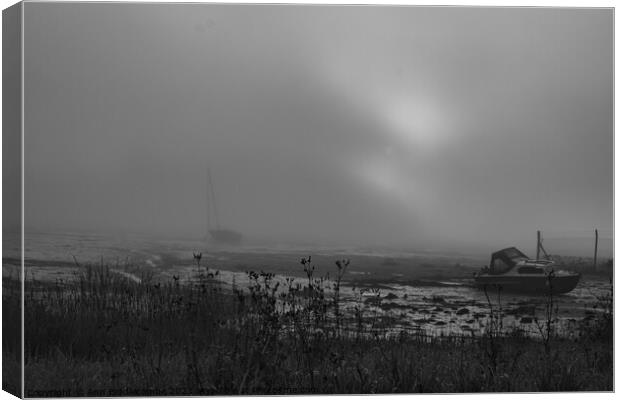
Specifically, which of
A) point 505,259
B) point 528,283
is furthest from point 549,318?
point 505,259

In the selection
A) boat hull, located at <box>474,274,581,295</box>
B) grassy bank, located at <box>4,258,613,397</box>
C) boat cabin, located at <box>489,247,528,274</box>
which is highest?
boat cabin, located at <box>489,247,528,274</box>

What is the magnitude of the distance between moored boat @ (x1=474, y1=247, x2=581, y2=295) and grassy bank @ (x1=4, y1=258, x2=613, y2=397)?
367 mm

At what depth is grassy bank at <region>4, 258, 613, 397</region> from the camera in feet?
25.0

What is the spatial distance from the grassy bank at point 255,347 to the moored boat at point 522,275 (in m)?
0.37

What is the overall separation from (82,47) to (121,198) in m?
1.29

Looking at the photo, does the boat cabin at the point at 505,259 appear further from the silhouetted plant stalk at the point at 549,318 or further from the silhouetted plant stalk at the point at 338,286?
the silhouetted plant stalk at the point at 338,286

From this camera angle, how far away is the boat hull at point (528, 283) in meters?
8.27

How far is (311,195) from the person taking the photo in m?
8.27

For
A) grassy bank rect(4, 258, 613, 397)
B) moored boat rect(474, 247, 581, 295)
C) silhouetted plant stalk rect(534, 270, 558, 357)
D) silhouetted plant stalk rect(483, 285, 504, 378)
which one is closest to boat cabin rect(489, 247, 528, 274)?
moored boat rect(474, 247, 581, 295)

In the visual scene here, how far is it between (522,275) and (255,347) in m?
2.43

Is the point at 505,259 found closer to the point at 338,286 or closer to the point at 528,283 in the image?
the point at 528,283

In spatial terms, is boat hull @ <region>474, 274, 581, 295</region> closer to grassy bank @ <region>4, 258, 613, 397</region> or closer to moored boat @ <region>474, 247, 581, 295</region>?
moored boat @ <region>474, 247, 581, 295</region>

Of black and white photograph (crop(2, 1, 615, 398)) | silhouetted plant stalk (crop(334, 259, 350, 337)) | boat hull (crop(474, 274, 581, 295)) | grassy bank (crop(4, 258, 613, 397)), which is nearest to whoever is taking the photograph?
grassy bank (crop(4, 258, 613, 397))

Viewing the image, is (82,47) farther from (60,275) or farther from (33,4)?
(60,275)
